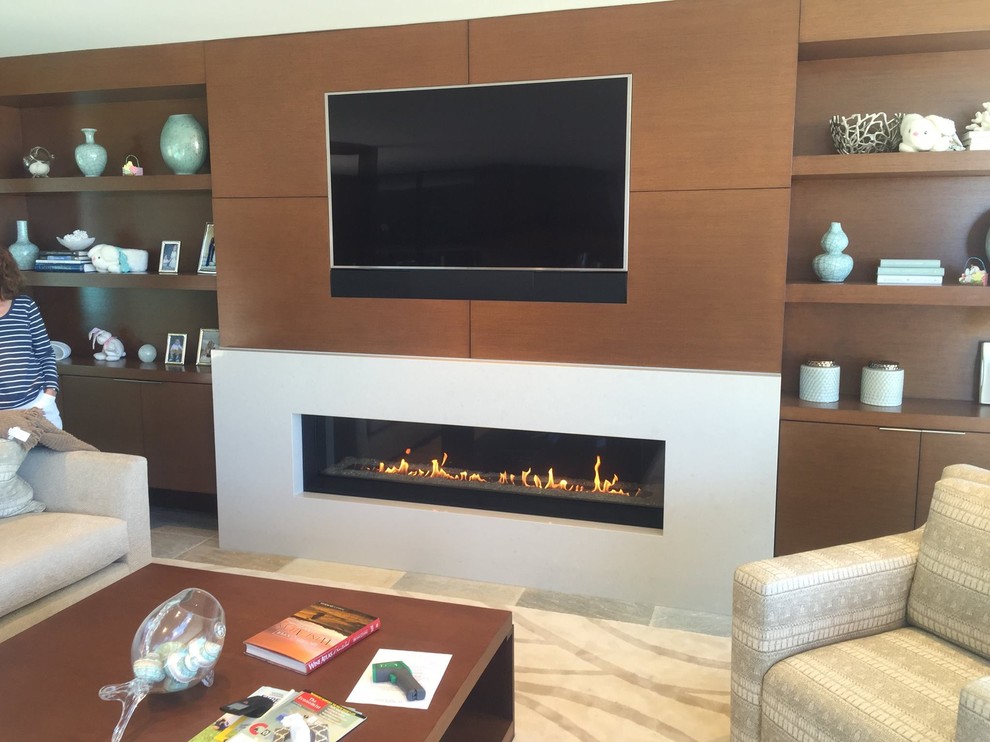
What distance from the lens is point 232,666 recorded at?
190 cm

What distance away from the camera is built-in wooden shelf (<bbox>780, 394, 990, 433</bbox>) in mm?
2889

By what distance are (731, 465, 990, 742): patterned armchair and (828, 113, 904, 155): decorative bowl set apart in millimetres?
1394

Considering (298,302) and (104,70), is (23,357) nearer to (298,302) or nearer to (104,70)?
(298,302)

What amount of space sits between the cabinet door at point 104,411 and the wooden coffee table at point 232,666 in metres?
1.75

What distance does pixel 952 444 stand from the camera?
2896mm

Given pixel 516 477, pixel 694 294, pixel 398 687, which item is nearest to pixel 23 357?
pixel 516 477

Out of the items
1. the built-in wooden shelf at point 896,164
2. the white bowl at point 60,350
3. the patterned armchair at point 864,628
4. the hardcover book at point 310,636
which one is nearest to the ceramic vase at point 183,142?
the white bowl at point 60,350

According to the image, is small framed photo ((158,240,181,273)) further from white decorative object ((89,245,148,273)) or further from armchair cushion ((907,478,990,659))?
armchair cushion ((907,478,990,659))

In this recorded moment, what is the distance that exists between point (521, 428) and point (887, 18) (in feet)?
6.40

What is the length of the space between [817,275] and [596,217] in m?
0.92

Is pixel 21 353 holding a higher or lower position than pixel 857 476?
higher

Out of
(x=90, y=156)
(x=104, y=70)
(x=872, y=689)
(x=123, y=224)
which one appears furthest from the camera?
(x=123, y=224)

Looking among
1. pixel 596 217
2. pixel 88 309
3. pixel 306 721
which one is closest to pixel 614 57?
pixel 596 217

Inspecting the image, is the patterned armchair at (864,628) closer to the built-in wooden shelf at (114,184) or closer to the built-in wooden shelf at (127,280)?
the built-in wooden shelf at (127,280)
